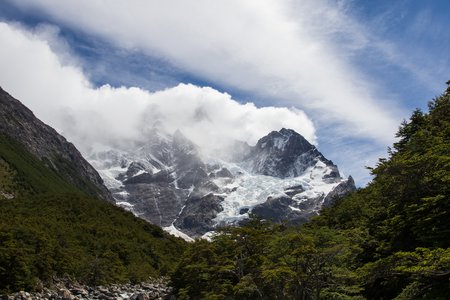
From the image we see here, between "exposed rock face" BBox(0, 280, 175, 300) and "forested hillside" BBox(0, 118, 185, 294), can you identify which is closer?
"exposed rock face" BBox(0, 280, 175, 300)

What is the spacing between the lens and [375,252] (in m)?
30.0

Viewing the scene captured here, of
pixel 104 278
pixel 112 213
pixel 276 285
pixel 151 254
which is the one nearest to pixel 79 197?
pixel 112 213

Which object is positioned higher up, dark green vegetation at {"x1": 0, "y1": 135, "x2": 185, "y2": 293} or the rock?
dark green vegetation at {"x1": 0, "y1": 135, "x2": 185, "y2": 293}

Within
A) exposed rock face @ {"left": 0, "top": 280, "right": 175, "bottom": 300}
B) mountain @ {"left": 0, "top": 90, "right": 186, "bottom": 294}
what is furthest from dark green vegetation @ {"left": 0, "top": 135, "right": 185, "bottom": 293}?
exposed rock face @ {"left": 0, "top": 280, "right": 175, "bottom": 300}

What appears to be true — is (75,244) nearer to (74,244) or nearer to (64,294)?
(74,244)

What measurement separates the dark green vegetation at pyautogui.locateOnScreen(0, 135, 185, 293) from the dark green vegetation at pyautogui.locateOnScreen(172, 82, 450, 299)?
19.7 metres

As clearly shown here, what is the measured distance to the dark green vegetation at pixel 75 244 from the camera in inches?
1829

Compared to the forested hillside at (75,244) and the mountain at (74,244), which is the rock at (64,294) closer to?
the mountain at (74,244)

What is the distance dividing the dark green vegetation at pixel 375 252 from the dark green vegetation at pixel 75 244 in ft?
64.5

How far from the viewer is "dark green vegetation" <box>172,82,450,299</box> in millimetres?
19281

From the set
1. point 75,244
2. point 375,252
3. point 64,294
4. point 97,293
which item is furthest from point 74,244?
point 375,252

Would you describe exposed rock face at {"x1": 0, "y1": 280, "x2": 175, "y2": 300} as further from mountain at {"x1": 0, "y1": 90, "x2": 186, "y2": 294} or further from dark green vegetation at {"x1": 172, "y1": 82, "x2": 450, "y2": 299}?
dark green vegetation at {"x1": 172, "y1": 82, "x2": 450, "y2": 299}

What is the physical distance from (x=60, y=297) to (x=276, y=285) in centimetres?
2641

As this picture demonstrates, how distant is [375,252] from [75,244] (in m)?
50.7
